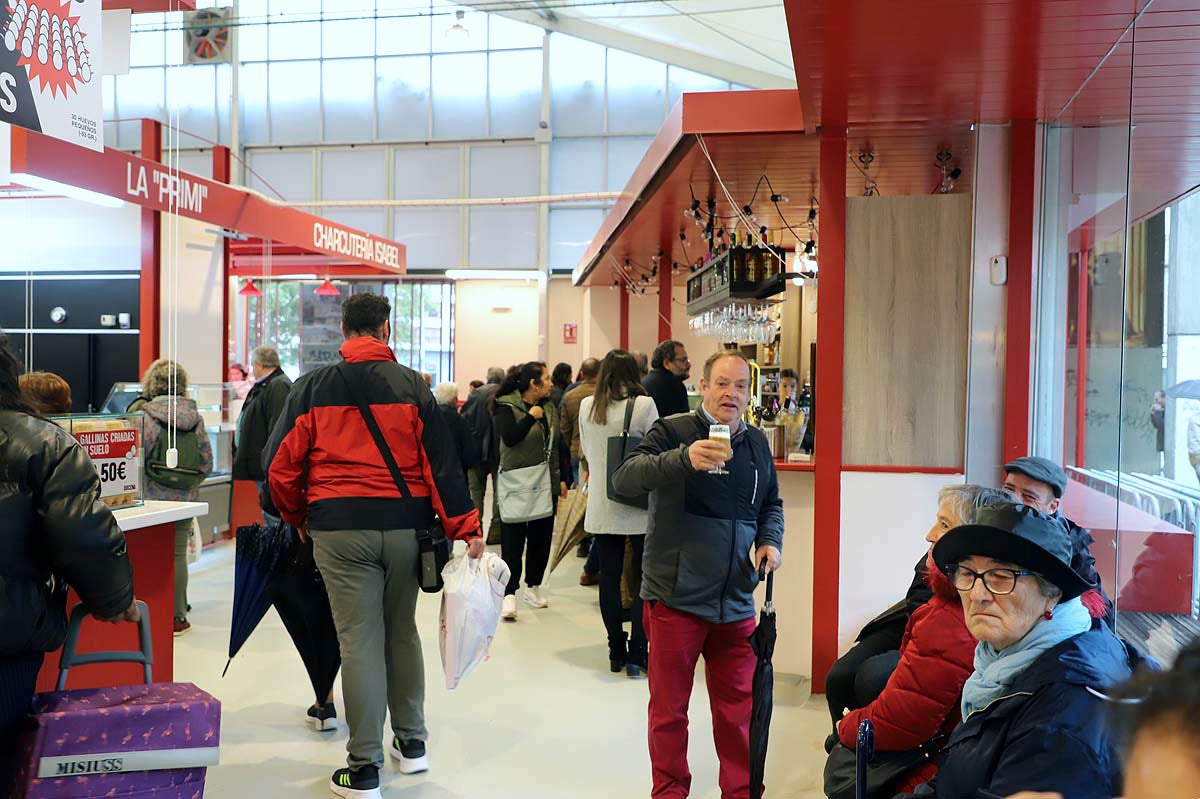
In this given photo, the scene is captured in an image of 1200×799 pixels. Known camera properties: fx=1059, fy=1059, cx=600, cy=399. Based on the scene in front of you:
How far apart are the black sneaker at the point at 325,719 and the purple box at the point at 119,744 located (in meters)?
1.86

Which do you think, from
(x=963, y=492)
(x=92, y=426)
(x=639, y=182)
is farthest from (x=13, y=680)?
(x=639, y=182)

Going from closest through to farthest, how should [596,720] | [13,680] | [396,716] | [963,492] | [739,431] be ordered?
[13,680], [963,492], [739,431], [396,716], [596,720]

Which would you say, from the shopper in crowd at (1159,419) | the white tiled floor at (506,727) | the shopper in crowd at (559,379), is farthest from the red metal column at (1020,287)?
the shopper in crowd at (559,379)

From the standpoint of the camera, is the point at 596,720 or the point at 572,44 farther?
the point at 572,44

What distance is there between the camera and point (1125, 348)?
339 cm

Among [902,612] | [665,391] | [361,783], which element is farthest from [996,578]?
[665,391]

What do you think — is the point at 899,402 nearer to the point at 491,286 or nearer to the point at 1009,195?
the point at 1009,195

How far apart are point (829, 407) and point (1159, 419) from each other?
188 centimetres

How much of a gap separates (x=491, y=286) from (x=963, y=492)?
55.5 ft

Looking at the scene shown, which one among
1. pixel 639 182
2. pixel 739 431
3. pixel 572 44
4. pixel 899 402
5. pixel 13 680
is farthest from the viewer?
pixel 572 44

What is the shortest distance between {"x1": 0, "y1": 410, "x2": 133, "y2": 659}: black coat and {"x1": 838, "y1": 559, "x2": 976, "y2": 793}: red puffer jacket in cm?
190

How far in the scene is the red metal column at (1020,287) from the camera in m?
4.64

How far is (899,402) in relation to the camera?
16.0 ft

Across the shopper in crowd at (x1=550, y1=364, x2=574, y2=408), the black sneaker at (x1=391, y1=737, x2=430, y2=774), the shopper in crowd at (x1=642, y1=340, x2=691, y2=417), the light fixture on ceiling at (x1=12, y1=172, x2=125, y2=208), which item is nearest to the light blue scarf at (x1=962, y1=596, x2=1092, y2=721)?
the black sneaker at (x1=391, y1=737, x2=430, y2=774)
